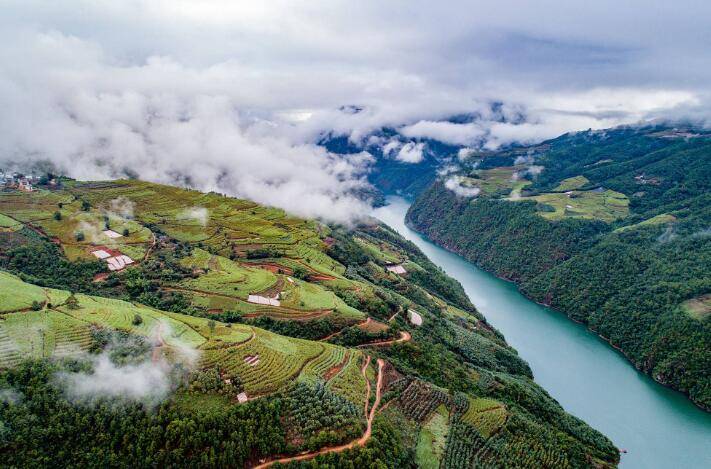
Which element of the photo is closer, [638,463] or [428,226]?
[638,463]

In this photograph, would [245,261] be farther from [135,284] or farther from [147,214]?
[147,214]

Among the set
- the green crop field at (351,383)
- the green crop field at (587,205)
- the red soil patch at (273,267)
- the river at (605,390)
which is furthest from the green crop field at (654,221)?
the green crop field at (351,383)

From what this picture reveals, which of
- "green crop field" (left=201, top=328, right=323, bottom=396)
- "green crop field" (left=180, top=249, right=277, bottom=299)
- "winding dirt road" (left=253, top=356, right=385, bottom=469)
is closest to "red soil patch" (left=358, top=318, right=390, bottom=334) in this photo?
"green crop field" (left=201, top=328, right=323, bottom=396)

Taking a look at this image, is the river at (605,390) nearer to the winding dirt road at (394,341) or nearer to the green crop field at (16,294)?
the winding dirt road at (394,341)

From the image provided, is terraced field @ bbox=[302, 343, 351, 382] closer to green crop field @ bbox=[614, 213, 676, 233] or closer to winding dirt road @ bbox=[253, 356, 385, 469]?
winding dirt road @ bbox=[253, 356, 385, 469]

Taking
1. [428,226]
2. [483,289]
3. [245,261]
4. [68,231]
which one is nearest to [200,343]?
[245,261]
